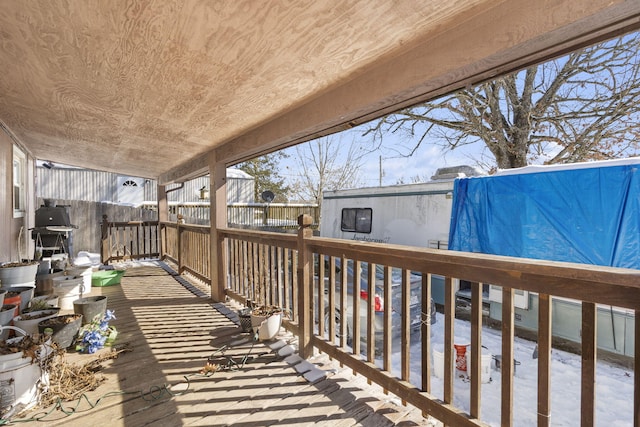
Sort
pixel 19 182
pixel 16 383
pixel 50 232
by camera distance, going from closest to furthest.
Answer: pixel 16 383
pixel 19 182
pixel 50 232

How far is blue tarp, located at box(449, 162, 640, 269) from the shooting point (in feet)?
12.1

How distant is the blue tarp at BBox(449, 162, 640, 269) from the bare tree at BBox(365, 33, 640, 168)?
251 cm

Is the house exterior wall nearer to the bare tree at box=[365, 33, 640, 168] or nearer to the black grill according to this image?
the black grill

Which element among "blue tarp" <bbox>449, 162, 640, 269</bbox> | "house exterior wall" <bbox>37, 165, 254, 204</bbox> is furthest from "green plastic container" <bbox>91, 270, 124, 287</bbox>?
"house exterior wall" <bbox>37, 165, 254, 204</bbox>

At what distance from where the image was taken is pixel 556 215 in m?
4.26

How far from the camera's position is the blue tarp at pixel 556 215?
3.69m

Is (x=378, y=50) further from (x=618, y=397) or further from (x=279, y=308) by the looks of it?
(x=618, y=397)

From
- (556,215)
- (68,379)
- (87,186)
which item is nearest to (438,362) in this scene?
(556,215)

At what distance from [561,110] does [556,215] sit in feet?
14.3

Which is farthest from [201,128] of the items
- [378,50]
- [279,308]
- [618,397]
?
[618,397]

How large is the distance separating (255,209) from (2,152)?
9.36 meters

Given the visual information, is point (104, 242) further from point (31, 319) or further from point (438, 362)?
point (438, 362)

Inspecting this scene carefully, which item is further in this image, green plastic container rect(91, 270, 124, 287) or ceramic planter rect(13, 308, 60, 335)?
green plastic container rect(91, 270, 124, 287)

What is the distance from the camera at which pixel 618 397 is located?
130 inches
